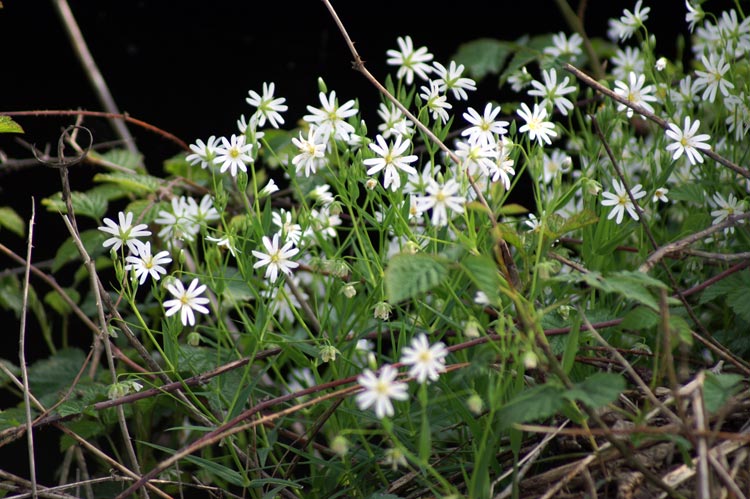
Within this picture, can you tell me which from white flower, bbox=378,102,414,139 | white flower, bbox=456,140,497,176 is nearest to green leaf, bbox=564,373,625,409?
white flower, bbox=456,140,497,176

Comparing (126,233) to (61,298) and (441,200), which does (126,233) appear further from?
(61,298)

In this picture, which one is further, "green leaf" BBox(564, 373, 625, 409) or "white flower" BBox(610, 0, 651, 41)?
"white flower" BBox(610, 0, 651, 41)

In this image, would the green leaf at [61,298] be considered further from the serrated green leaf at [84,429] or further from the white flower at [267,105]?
the white flower at [267,105]

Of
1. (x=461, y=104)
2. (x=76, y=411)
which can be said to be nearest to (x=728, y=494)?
(x=76, y=411)

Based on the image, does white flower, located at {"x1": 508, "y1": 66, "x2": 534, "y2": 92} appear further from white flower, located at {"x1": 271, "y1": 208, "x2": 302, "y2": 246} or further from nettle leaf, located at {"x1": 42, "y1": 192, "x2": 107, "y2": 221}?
nettle leaf, located at {"x1": 42, "y1": 192, "x2": 107, "y2": 221}

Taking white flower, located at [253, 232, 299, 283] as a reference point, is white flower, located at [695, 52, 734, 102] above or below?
above

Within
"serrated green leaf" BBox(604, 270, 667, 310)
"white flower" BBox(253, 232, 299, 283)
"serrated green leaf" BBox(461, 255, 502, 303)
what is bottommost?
"serrated green leaf" BBox(604, 270, 667, 310)
